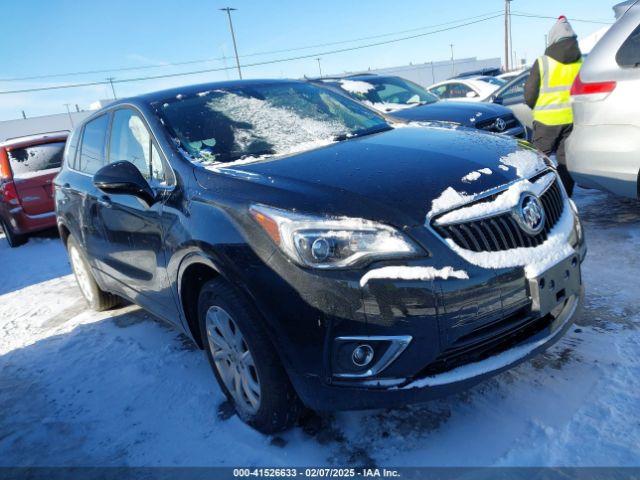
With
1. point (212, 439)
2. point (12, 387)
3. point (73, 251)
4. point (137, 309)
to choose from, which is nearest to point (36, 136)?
point (73, 251)

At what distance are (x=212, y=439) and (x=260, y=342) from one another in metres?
0.66

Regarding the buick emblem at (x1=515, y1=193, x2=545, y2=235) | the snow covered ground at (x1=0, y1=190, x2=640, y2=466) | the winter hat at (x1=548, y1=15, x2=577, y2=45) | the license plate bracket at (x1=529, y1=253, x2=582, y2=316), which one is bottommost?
the snow covered ground at (x1=0, y1=190, x2=640, y2=466)

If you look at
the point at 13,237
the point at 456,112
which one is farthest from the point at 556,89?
the point at 13,237

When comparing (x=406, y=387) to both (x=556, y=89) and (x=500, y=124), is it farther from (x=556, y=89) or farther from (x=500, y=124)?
(x=500, y=124)

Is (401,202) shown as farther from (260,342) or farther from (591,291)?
(591,291)

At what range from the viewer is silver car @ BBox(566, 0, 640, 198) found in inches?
142

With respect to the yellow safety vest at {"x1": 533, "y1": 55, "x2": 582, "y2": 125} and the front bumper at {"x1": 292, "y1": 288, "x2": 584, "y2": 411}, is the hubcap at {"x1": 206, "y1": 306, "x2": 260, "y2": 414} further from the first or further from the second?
the yellow safety vest at {"x1": 533, "y1": 55, "x2": 582, "y2": 125}

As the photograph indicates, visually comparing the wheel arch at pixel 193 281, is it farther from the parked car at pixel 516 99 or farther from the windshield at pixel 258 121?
the parked car at pixel 516 99

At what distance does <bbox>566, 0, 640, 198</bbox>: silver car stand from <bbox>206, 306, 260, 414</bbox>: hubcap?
320 centimetres

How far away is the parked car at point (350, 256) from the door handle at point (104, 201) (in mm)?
510

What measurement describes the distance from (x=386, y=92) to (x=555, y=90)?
322 centimetres

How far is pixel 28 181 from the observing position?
7.29 metres

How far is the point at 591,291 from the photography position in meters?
3.17

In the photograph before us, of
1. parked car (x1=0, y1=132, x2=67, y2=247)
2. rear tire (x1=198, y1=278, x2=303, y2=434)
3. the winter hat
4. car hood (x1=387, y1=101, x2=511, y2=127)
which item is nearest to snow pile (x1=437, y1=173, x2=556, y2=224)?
rear tire (x1=198, y1=278, x2=303, y2=434)
